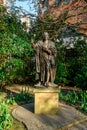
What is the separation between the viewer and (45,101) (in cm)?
792

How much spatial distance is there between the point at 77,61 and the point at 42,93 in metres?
6.83

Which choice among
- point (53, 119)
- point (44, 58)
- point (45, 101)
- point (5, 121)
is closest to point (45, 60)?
point (44, 58)

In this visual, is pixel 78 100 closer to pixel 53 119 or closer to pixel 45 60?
pixel 53 119

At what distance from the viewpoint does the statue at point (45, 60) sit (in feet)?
25.8

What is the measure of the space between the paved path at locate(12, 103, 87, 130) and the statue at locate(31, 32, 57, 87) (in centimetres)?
96

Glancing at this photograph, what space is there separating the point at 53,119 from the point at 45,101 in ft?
2.26

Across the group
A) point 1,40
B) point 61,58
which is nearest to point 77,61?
point 61,58

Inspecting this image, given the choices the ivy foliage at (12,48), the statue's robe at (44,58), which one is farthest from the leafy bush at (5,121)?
the ivy foliage at (12,48)

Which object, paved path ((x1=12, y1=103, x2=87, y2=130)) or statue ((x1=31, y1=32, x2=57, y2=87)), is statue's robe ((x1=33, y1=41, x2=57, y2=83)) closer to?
statue ((x1=31, y1=32, x2=57, y2=87))

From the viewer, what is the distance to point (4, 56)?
12156 millimetres

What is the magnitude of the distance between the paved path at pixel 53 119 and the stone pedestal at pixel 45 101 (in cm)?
24

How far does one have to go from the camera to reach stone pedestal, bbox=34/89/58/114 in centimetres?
782

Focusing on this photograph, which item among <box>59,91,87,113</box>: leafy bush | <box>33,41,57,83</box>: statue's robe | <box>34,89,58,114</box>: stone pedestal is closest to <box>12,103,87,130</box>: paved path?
<box>34,89,58,114</box>: stone pedestal

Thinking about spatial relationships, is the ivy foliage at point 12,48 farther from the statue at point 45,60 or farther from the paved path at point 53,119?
the statue at point 45,60
